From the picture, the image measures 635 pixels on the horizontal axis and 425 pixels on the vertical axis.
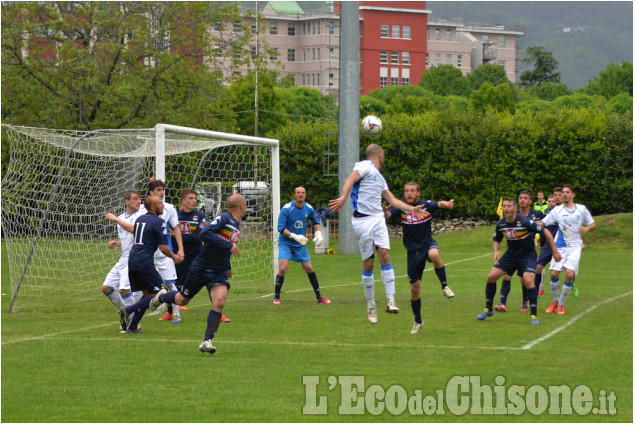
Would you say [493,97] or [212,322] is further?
[493,97]

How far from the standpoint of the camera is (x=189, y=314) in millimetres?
17344

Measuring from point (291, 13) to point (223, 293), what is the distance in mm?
159471

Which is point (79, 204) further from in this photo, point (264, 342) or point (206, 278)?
point (206, 278)

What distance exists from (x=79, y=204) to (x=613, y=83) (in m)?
103

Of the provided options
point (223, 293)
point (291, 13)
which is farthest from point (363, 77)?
point (223, 293)

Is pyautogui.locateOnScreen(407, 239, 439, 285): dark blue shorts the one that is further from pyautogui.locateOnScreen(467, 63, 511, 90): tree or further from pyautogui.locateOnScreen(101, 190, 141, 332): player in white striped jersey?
pyautogui.locateOnScreen(467, 63, 511, 90): tree

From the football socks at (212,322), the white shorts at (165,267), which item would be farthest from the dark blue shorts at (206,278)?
the white shorts at (165,267)

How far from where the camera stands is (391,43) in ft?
511

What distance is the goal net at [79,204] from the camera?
62.7 feet

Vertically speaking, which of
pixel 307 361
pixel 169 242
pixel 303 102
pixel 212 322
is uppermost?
pixel 303 102

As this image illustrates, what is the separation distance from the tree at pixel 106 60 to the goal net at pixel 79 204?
57.1 feet

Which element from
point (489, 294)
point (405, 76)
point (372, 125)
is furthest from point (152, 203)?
point (405, 76)

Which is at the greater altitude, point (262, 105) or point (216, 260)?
point (262, 105)

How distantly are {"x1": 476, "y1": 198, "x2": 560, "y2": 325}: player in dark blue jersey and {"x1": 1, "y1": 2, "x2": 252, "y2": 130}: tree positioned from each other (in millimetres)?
25765
